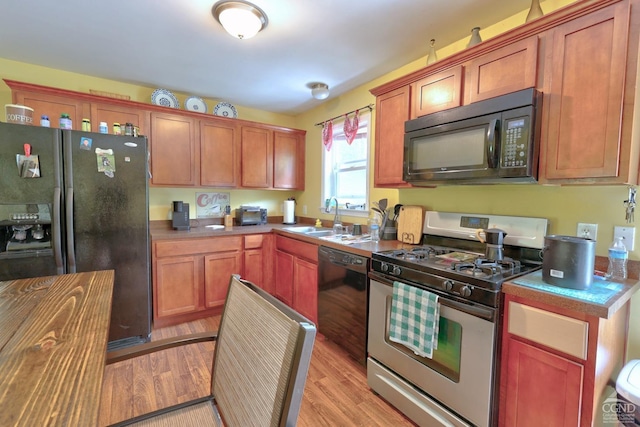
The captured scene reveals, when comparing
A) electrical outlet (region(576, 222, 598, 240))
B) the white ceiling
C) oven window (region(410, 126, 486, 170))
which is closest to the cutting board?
oven window (region(410, 126, 486, 170))

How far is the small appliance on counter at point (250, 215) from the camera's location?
3.50 metres

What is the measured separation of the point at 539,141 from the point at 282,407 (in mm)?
1643

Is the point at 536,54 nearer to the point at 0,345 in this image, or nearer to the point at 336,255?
the point at 336,255

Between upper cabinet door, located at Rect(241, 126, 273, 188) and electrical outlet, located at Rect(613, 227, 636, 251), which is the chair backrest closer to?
Answer: electrical outlet, located at Rect(613, 227, 636, 251)

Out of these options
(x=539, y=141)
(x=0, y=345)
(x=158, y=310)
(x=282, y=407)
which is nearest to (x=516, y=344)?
→ (x=539, y=141)

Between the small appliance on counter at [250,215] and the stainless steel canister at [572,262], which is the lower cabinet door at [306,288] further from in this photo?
the stainless steel canister at [572,262]

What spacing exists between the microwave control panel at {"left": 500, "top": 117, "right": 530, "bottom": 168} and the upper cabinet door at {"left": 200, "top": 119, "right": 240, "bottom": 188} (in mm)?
2675

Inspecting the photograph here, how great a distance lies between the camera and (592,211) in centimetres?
152

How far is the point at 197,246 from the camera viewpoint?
2.78m

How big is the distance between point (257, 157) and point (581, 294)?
10.2ft

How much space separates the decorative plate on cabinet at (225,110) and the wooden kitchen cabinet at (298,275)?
5.16ft

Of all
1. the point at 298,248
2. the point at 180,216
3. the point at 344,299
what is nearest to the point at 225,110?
the point at 180,216

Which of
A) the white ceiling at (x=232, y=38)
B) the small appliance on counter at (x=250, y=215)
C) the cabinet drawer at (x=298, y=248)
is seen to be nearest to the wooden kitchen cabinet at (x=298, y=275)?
the cabinet drawer at (x=298, y=248)

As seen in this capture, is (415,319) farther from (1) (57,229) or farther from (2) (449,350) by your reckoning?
(1) (57,229)
